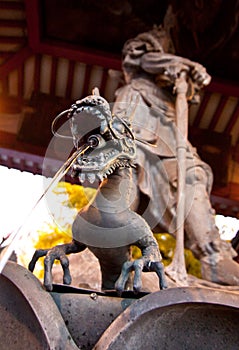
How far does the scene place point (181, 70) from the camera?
8.73ft

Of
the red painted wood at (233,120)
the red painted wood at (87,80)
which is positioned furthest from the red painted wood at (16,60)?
the red painted wood at (233,120)

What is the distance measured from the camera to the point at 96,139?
845mm

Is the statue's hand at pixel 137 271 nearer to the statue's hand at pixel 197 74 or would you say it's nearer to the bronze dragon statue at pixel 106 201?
the bronze dragon statue at pixel 106 201

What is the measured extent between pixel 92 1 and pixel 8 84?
147cm

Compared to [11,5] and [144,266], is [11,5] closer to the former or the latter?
[11,5]

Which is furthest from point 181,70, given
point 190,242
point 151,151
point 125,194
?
point 125,194

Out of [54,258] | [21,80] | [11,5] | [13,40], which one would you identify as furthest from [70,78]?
[54,258]

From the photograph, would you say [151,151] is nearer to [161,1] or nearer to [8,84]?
[161,1]

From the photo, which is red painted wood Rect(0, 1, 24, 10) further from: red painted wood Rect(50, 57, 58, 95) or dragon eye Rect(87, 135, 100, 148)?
dragon eye Rect(87, 135, 100, 148)

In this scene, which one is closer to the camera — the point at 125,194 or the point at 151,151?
the point at 125,194

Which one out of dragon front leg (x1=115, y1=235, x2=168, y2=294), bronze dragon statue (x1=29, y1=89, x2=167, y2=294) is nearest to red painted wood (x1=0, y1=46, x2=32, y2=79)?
bronze dragon statue (x1=29, y1=89, x2=167, y2=294)

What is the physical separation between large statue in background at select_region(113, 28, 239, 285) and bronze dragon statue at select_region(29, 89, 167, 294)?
0.78 metres

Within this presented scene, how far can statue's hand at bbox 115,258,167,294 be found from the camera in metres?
0.71

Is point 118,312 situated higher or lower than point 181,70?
higher
